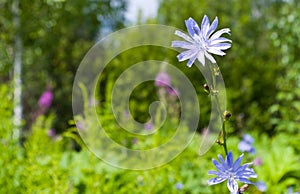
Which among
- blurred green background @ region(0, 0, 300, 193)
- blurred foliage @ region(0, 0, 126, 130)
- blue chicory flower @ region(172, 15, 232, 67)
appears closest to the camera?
blue chicory flower @ region(172, 15, 232, 67)

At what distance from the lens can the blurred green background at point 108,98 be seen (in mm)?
2172

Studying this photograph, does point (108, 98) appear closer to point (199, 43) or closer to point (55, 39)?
point (199, 43)

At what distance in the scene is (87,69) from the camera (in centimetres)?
788

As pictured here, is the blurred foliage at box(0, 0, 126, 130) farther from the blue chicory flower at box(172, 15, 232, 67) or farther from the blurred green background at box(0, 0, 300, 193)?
the blue chicory flower at box(172, 15, 232, 67)

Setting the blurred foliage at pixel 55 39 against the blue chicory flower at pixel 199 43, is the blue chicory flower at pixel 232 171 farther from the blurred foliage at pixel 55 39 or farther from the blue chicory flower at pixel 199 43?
the blurred foliage at pixel 55 39

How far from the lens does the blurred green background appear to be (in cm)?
217

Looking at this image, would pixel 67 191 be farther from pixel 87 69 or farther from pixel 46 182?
pixel 87 69

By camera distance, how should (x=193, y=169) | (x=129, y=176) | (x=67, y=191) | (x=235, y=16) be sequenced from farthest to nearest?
(x=235, y=16)
(x=193, y=169)
(x=129, y=176)
(x=67, y=191)

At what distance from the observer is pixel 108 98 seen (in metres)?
3.16

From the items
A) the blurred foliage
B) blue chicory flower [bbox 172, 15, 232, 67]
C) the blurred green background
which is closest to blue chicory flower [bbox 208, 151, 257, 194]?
blue chicory flower [bbox 172, 15, 232, 67]

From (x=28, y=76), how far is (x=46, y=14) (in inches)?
104

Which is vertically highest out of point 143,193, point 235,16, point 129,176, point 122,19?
point 235,16

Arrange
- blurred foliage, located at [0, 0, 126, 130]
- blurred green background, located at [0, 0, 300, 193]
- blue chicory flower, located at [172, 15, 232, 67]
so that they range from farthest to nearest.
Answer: blurred foliage, located at [0, 0, 126, 130]
blurred green background, located at [0, 0, 300, 193]
blue chicory flower, located at [172, 15, 232, 67]

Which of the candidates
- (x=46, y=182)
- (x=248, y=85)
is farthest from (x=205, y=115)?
(x=46, y=182)
